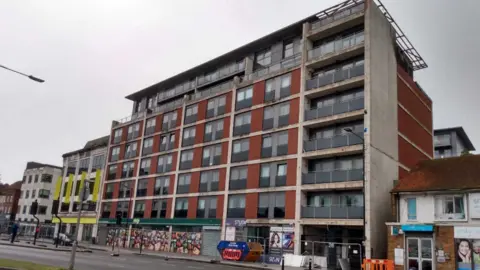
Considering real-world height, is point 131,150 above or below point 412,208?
above

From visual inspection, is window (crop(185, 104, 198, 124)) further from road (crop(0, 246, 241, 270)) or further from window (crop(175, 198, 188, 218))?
road (crop(0, 246, 241, 270))

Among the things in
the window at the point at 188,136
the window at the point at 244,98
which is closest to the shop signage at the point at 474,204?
the window at the point at 244,98

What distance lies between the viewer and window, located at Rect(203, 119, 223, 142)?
48.3m

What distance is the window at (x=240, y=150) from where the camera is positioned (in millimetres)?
44156

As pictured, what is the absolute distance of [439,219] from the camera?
29547mm

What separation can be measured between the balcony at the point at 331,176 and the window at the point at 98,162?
41.0m

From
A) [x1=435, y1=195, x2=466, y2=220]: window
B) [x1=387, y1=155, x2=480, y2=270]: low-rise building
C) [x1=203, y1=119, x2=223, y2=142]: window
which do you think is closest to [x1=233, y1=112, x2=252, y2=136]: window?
[x1=203, y1=119, x2=223, y2=142]: window

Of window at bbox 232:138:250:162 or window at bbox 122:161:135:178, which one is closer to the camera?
window at bbox 232:138:250:162

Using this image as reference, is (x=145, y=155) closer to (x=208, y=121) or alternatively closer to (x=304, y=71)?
(x=208, y=121)

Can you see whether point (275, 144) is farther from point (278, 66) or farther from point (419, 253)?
point (419, 253)

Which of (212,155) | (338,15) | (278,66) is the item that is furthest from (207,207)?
(338,15)

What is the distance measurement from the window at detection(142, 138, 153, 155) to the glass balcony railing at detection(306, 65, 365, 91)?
26.0m

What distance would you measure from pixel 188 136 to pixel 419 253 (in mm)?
30374

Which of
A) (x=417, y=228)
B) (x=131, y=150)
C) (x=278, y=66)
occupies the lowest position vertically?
(x=417, y=228)
